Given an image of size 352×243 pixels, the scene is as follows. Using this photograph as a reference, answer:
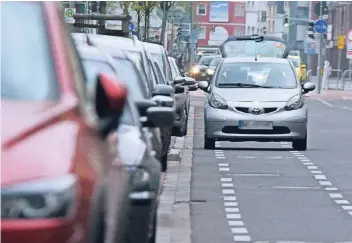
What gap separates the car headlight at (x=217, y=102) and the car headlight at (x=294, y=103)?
0.96 m

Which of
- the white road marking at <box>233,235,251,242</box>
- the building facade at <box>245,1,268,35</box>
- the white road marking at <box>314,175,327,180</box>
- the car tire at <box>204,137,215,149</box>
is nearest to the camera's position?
the white road marking at <box>233,235,251,242</box>

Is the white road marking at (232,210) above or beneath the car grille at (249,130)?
above

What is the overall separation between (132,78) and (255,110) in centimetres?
945

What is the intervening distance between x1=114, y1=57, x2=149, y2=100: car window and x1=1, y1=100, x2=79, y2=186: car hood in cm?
583

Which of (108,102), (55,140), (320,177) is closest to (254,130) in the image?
(320,177)

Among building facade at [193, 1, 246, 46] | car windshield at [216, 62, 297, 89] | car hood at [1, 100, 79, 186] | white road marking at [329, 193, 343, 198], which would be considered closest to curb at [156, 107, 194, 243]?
car windshield at [216, 62, 297, 89]

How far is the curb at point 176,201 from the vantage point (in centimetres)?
1075

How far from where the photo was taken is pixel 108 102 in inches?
205

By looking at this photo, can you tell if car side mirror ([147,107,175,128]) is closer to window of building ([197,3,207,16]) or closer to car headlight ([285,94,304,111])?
car headlight ([285,94,304,111])

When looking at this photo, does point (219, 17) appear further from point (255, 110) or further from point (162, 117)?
point (162, 117)

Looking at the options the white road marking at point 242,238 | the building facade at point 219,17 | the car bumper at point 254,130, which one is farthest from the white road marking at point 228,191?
the building facade at point 219,17

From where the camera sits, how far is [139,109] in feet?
29.8

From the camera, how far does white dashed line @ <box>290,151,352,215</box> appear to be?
13.2 metres

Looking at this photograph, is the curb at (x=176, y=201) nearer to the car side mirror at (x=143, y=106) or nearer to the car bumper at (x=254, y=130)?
the car bumper at (x=254, y=130)
